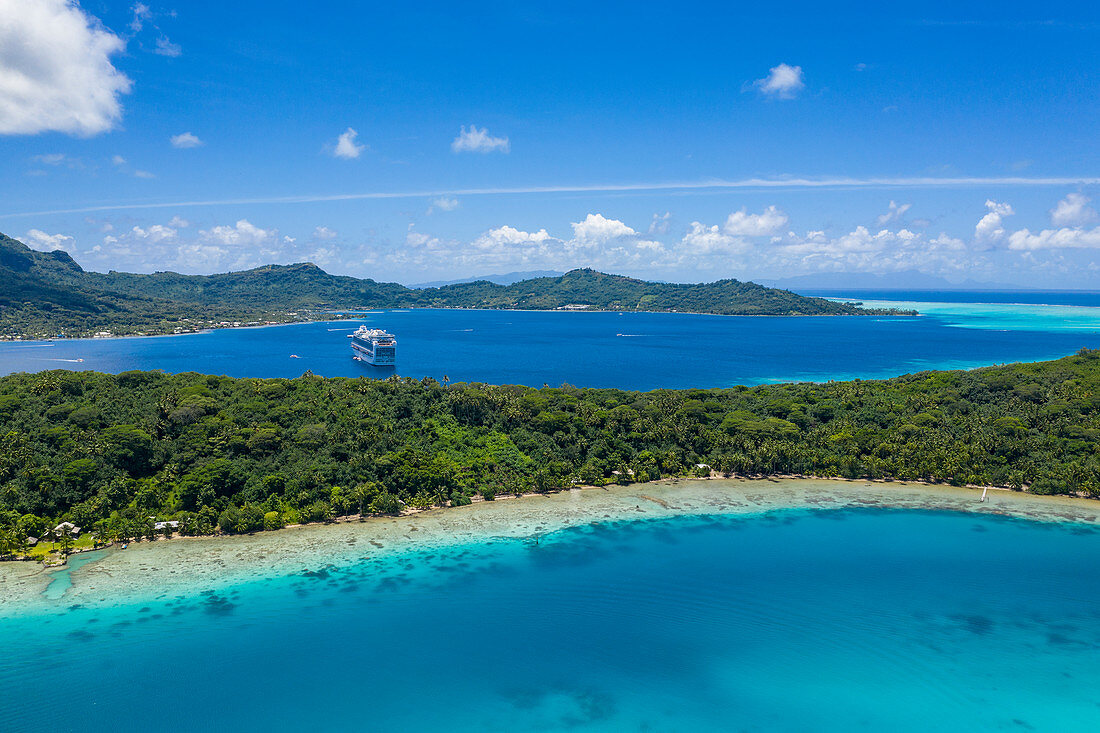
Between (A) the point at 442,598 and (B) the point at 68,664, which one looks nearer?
(B) the point at 68,664

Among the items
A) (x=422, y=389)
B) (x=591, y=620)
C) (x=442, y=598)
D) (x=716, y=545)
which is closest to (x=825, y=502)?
(x=716, y=545)

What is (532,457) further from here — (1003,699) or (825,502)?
(1003,699)

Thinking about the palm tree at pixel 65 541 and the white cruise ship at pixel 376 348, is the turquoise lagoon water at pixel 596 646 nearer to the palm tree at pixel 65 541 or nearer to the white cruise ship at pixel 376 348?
the palm tree at pixel 65 541

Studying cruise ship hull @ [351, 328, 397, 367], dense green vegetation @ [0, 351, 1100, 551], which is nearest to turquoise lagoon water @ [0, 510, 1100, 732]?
dense green vegetation @ [0, 351, 1100, 551]

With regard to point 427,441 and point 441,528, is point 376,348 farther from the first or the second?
point 441,528

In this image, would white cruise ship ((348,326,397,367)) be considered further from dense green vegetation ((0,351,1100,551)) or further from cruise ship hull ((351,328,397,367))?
dense green vegetation ((0,351,1100,551))

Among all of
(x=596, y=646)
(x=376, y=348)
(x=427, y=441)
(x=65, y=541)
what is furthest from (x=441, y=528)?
(x=376, y=348)
